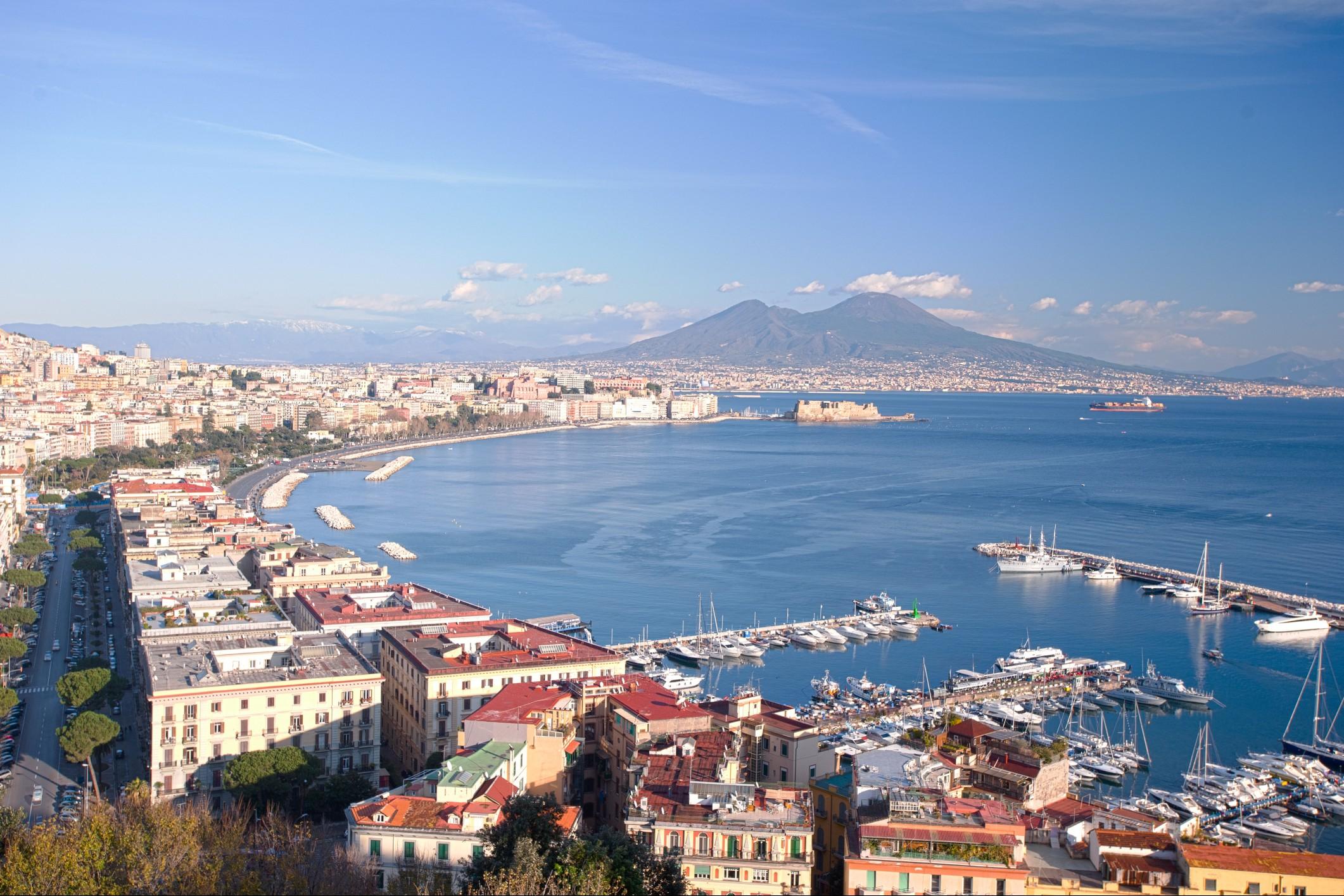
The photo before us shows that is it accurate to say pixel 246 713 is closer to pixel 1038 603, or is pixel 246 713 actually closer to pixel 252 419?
pixel 1038 603

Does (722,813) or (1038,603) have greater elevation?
(722,813)

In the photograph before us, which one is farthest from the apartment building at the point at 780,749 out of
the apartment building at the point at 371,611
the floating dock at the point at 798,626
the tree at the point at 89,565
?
the tree at the point at 89,565

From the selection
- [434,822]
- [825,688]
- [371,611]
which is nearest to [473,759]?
[434,822]

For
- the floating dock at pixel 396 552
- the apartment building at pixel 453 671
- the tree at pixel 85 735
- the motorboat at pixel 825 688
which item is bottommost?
the motorboat at pixel 825 688

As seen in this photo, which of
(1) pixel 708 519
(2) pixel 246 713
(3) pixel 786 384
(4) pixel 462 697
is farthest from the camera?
(3) pixel 786 384

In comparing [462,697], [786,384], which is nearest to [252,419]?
[462,697]

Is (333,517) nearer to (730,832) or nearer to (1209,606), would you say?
(1209,606)

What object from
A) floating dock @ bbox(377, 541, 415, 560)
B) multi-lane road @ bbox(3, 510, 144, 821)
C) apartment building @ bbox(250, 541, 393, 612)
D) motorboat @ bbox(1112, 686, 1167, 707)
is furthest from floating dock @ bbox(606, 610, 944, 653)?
floating dock @ bbox(377, 541, 415, 560)

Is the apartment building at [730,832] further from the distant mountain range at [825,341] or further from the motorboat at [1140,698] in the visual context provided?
the distant mountain range at [825,341]
